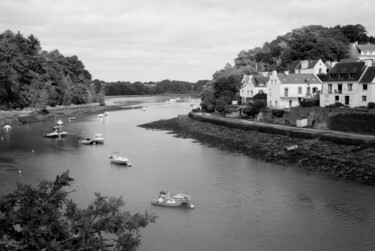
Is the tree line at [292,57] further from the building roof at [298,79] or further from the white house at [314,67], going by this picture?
the building roof at [298,79]

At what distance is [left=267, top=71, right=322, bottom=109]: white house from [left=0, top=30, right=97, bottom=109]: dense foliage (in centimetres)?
5398

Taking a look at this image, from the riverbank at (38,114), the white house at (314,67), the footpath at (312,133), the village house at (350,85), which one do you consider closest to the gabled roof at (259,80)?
the white house at (314,67)

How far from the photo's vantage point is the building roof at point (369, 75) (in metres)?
48.6

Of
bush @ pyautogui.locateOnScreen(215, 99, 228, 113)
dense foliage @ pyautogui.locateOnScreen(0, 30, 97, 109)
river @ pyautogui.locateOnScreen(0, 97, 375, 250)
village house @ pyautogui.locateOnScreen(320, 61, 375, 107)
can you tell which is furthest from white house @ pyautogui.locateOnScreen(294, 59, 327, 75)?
dense foliage @ pyautogui.locateOnScreen(0, 30, 97, 109)

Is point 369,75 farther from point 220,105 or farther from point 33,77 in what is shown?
point 33,77

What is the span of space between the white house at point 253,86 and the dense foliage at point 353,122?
83.4 ft

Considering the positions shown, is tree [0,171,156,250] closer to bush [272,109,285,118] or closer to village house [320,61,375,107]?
village house [320,61,375,107]

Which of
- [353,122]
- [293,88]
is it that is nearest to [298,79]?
[293,88]

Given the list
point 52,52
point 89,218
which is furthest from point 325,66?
point 52,52

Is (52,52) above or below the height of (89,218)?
above

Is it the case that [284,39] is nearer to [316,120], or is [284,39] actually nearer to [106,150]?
[316,120]

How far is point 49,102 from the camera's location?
4026 inches

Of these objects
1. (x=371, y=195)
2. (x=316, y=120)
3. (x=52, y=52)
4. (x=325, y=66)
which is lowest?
(x=371, y=195)

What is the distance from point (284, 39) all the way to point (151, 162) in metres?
75.1
